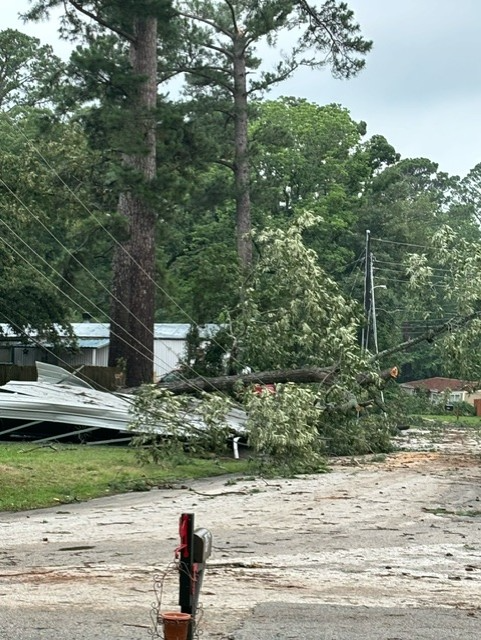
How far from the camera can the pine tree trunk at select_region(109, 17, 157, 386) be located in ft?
97.1

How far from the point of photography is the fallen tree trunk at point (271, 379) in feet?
77.5

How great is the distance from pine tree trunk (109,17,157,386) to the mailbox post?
23.0 m

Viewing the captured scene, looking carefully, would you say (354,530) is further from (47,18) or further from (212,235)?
(212,235)

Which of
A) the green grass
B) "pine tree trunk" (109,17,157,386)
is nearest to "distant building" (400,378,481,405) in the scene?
the green grass

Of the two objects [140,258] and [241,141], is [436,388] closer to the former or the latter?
[241,141]

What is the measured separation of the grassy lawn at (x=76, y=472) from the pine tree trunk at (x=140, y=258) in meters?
6.85

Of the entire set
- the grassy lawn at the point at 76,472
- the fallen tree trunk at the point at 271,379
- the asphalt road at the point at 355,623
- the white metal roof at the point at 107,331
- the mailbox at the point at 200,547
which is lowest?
the asphalt road at the point at 355,623

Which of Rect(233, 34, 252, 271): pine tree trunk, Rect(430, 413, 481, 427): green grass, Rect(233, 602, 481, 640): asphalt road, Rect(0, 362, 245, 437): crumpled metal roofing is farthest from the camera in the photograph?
Rect(430, 413, 481, 427): green grass

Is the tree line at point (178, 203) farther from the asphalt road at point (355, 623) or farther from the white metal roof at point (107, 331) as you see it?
the asphalt road at point (355, 623)

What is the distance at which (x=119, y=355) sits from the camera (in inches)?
1187

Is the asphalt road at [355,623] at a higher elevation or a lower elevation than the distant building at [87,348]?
lower

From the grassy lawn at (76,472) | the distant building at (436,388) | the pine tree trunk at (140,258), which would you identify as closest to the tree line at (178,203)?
the pine tree trunk at (140,258)

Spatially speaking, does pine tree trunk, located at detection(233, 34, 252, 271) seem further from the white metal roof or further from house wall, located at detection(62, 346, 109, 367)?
house wall, located at detection(62, 346, 109, 367)

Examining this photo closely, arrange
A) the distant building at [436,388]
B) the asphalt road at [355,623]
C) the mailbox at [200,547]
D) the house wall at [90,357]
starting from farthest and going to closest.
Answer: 1. the distant building at [436,388]
2. the house wall at [90,357]
3. the asphalt road at [355,623]
4. the mailbox at [200,547]
